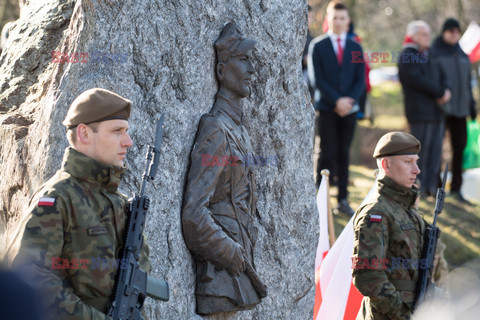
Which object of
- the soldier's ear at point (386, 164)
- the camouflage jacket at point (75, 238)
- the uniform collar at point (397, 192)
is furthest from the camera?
the soldier's ear at point (386, 164)

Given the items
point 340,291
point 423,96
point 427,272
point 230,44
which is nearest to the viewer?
point 230,44

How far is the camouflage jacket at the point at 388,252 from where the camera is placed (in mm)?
4781

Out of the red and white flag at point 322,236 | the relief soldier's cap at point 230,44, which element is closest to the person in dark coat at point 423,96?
the red and white flag at point 322,236

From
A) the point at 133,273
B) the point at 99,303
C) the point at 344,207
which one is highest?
the point at 133,273

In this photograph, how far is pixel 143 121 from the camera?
4324 mm

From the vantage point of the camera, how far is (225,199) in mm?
4590

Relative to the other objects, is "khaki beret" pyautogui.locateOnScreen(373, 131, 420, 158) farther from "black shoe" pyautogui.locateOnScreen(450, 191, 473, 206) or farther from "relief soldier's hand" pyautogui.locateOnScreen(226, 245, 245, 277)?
"black shoe" pyautogui.locateOnScreen(450, 191, 473, 206)

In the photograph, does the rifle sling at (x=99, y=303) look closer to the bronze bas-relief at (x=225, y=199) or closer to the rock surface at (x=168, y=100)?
the rock surface at (x=168, y=100)

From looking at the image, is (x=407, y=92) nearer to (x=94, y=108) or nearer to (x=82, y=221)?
(x=94, y=108)

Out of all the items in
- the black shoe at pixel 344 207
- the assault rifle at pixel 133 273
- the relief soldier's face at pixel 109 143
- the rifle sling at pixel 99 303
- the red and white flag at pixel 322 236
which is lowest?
the black shoe at pixel 344 207

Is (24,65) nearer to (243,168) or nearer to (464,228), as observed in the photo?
(243,168)

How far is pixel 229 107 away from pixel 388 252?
1.44 meters

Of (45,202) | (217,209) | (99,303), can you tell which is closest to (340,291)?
(217,209)

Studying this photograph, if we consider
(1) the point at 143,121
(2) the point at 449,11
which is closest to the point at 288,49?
(1) the point at 143,121
